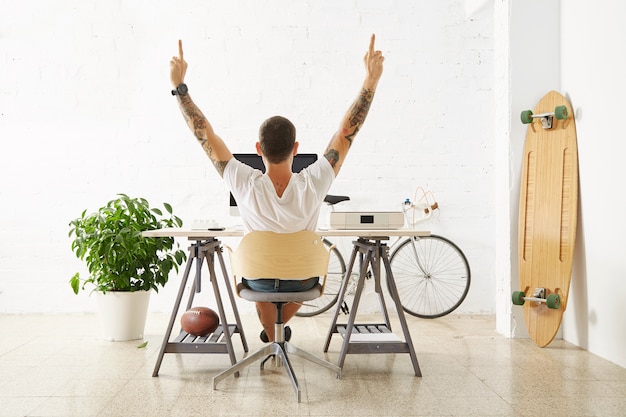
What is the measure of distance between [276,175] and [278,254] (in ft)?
1.12

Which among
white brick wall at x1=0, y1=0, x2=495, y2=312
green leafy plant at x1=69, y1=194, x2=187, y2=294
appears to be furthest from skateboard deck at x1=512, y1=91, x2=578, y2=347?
green leafy plant at x1=69, y1=194, x2=187, y2=294

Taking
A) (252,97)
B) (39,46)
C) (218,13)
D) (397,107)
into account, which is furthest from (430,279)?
(39,46)

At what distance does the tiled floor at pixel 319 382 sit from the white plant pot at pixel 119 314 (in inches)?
3.9

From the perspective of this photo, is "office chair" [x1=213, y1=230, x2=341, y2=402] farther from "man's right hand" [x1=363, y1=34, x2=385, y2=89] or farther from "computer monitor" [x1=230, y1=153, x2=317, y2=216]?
"computer monitor" [x1=230, y1=153, x2=317, y2=216]

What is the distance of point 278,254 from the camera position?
2723 mm

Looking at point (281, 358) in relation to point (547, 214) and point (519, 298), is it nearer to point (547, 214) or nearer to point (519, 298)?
point (519, 298)

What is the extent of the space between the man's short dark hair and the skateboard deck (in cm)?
178

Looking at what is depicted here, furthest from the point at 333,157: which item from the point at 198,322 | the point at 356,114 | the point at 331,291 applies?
the point at 331,291

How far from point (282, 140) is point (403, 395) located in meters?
1.20

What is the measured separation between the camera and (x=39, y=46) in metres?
4.99

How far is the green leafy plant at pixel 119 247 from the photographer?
3.86 metres

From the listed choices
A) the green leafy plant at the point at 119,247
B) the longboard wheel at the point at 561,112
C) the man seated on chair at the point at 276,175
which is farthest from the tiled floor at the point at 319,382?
the longboard wheel at the point at 561,112

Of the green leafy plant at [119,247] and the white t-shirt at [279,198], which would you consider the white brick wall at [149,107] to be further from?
the white t-shirt at [279,198]

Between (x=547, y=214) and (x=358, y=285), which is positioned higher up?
(x=547, y=214)
